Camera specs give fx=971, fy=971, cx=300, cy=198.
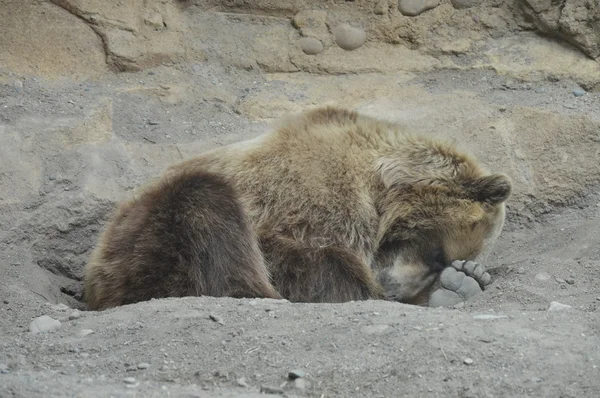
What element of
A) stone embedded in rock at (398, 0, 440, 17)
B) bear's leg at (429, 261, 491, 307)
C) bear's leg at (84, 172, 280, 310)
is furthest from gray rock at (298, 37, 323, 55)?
bear's leg at (429, 261, 491, 307)

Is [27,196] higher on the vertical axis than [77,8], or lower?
lower

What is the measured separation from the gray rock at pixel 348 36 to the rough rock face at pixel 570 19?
3.89 ft

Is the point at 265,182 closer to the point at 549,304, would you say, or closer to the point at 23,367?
the point at 549,304

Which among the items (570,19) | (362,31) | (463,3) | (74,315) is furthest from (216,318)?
(570,19)

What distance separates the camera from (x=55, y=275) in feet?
18.2

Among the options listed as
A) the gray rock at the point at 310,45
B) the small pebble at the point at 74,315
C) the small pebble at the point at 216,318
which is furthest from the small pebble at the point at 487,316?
the gray rock at the point at 310,45

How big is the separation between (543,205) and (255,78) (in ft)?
7.36

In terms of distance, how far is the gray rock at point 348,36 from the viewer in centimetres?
709

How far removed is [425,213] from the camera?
5395 millimetres

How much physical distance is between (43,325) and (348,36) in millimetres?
3738

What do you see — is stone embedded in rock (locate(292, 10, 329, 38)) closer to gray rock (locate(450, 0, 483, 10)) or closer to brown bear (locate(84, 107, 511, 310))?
gray rock (locate(450, 0, 483, 10))

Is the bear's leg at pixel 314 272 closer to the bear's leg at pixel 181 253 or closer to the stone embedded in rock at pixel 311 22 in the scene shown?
the bear's leg at pixel 181 253

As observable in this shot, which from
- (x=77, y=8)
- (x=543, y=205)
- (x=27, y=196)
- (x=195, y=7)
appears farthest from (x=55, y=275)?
(x=543, y=205)

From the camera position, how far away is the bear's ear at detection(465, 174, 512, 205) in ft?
17.5
